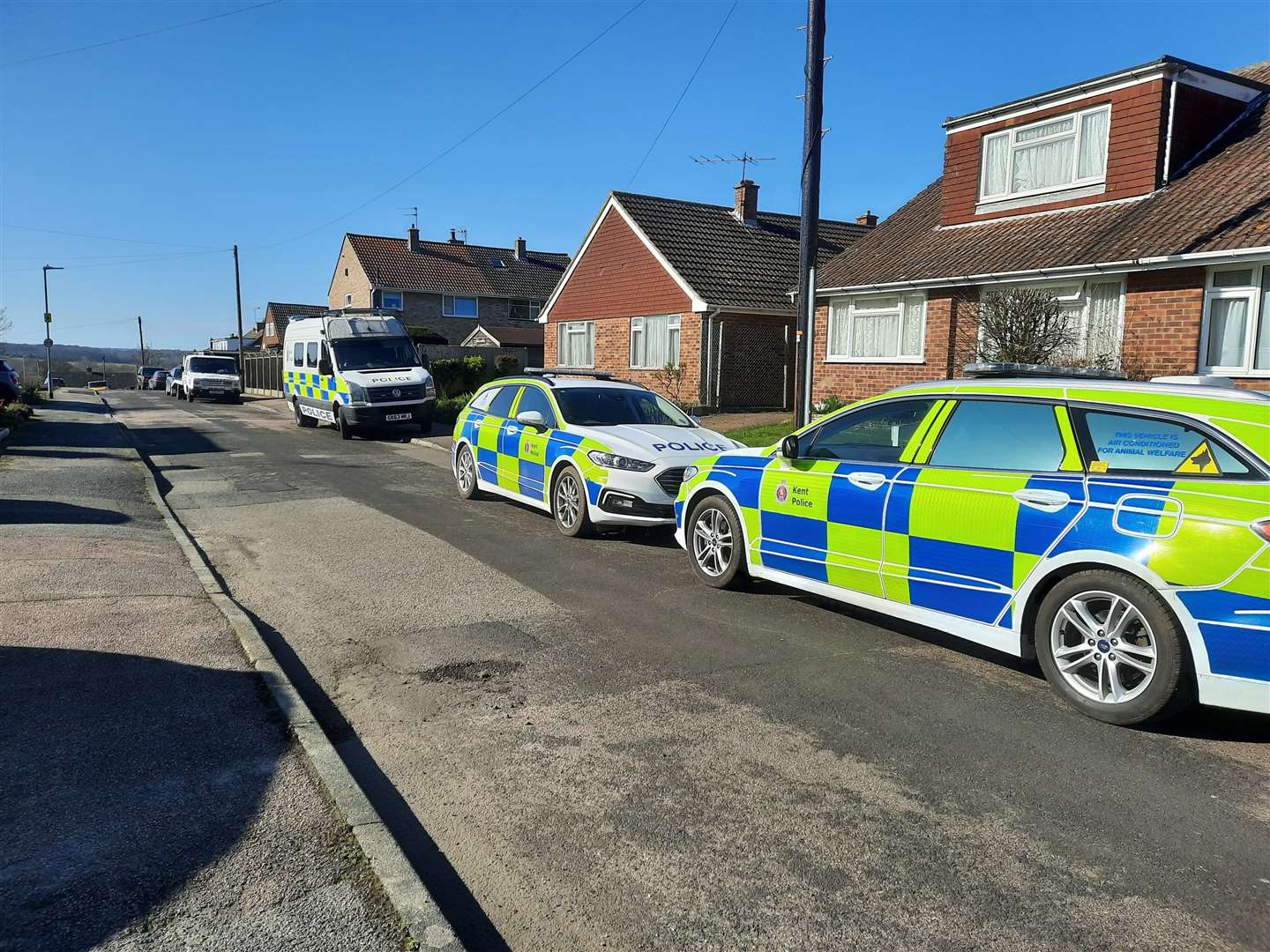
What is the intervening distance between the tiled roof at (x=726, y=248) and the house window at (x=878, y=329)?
4464mm

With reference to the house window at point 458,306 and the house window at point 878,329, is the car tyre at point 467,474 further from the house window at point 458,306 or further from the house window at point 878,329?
the house window at point 458,306

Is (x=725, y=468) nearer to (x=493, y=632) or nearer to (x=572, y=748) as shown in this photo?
(x=493, y=632)

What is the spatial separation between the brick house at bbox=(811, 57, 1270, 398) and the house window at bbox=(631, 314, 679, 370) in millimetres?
6097

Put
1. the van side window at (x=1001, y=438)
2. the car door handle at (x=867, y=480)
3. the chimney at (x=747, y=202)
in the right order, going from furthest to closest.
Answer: the chimney at (x=747, y=202) < the car door handle at (x=867, y=480) < the van side window at (x=1001, y=438)

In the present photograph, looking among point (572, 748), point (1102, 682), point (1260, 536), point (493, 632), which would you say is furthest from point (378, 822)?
point (1260, 536)

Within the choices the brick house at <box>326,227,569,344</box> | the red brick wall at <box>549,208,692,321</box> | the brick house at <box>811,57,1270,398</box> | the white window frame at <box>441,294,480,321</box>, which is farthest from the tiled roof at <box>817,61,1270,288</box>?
the white window frame at <box>441,294,480,321</box>

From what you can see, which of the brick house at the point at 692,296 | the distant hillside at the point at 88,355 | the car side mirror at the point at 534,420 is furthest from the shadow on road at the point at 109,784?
the distant hillside at the point at 88,355

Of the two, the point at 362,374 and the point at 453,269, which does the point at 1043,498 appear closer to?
the point at 362,374

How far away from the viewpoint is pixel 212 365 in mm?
37531

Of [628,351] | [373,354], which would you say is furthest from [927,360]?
[373,354]

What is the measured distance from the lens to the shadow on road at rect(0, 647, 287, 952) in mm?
2850

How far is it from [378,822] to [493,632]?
263 centimetres

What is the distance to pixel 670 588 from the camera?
7164mm

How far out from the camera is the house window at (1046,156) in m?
15.8
